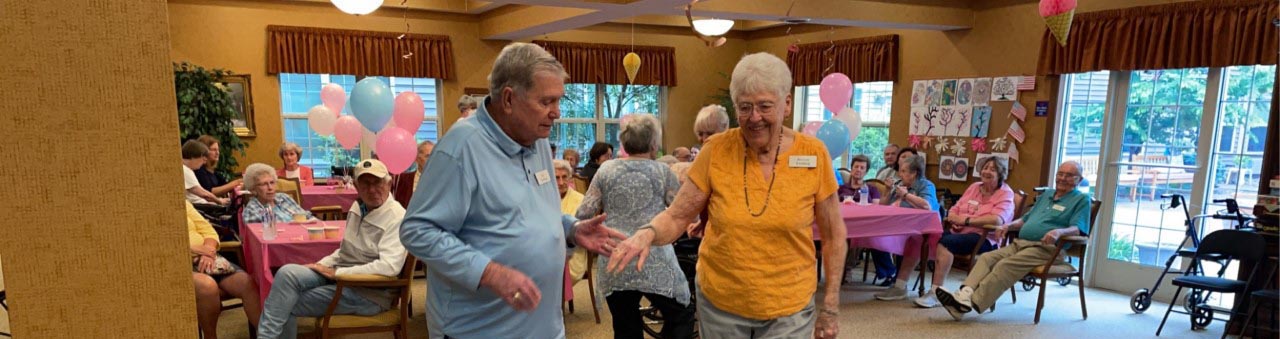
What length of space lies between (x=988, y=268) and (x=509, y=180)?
4075mm

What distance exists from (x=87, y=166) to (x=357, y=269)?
1779 mm

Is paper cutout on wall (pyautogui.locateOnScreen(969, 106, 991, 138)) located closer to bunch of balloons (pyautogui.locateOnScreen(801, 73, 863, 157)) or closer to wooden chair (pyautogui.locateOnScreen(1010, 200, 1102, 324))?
bunch of balloons (pyautogui.locateOnScreen(801, 73, 863, 157))

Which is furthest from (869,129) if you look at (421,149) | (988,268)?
(421,149)

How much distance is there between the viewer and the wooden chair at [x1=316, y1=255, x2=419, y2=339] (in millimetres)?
2838

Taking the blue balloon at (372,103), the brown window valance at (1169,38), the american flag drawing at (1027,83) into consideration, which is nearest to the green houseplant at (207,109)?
the blue balloon at (372,103)

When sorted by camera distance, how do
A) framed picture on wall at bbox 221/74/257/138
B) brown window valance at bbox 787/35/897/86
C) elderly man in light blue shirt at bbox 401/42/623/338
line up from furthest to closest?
brown window valance at bbox 787/35/897/86 < framed picture on wall at bbox 221/74/257/138 < elderly man in light blue shirt at bbox 401/42/623/338

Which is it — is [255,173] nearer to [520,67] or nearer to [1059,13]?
[520,67]

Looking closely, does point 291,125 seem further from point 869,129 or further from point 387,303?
point 869,129

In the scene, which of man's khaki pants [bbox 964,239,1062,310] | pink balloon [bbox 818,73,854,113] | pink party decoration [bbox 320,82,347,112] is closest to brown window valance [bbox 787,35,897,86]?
pink balloon [bbox 818,73,854,113]

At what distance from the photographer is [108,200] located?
1.18m

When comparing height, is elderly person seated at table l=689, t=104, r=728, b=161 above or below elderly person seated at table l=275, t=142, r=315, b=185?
above

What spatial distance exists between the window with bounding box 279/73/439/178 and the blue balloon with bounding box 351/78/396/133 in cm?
218

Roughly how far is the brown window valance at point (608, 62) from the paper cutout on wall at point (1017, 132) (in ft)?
13.7

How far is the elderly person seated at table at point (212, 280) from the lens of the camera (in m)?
3.14
